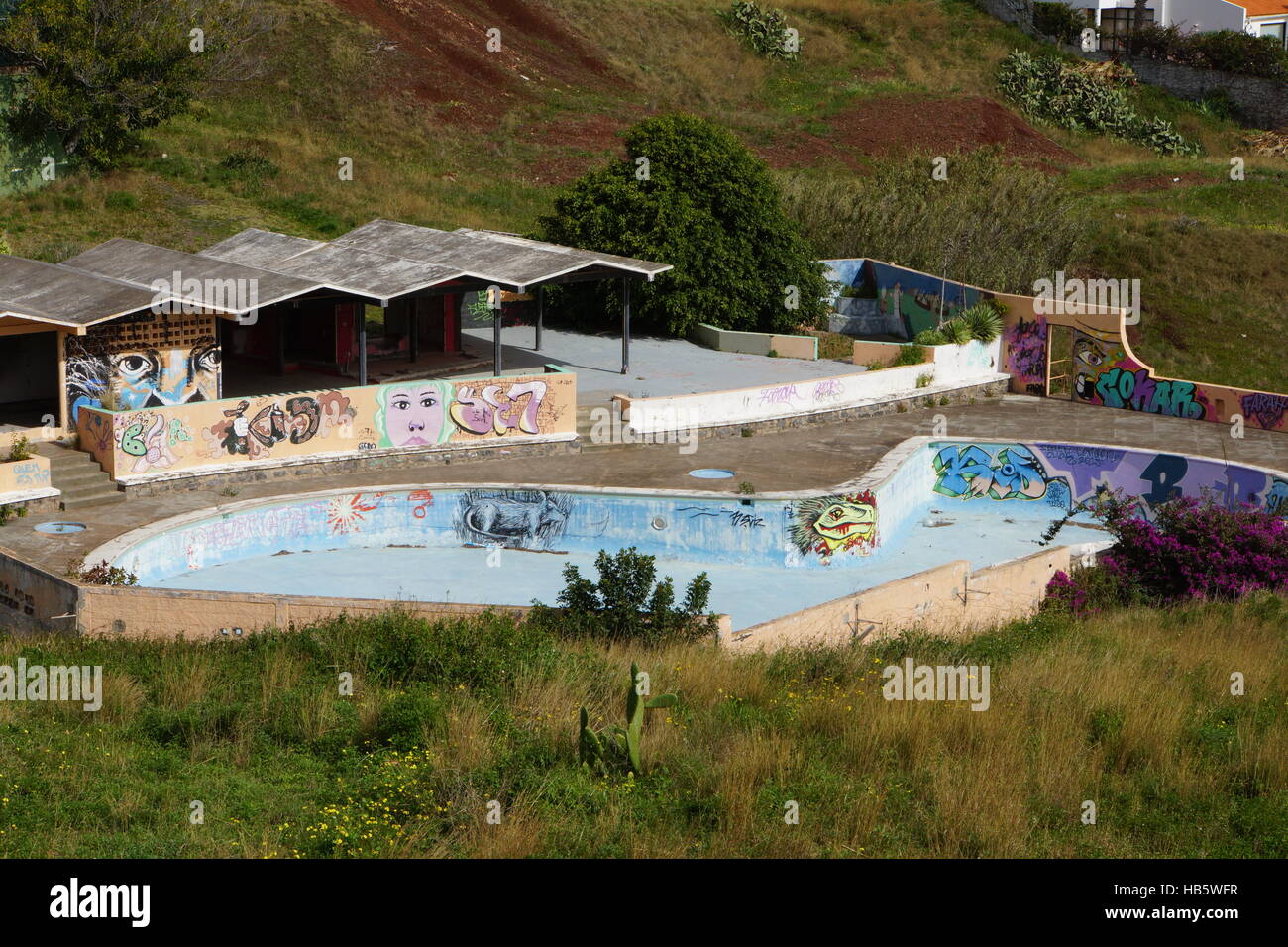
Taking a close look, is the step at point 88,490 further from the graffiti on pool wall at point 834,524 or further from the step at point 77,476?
the graffiti on pool wall at point 834,524

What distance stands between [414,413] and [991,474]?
37.3 feet

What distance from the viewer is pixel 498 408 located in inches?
1102

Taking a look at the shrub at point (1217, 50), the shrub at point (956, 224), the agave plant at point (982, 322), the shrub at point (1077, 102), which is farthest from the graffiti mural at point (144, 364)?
the shrub at point (1217, 50)

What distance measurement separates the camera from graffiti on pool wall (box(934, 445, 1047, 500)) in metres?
30.1

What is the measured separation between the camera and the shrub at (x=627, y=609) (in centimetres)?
1752

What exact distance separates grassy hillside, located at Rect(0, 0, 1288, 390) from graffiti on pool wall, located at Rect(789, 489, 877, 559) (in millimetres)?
19359

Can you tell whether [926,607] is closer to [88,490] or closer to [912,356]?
[88,490]

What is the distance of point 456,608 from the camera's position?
17.5 m


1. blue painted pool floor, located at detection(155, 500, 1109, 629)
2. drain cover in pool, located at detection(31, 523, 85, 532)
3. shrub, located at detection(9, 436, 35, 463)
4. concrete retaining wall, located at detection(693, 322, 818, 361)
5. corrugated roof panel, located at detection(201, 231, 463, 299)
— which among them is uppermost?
corrugated roof panel, located at detection(201, 231, 463, 299)

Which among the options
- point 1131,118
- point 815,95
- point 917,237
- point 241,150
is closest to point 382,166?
point 241,150

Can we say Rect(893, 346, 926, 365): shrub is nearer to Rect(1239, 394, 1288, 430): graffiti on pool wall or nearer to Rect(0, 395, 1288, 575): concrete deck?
Rect(0, 395, 1288, 575): concrete deck

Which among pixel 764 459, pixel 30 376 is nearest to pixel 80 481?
pixel 30 376

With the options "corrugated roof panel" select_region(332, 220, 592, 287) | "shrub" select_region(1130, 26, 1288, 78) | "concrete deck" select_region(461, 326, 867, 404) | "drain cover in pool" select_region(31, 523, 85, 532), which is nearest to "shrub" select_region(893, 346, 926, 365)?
"concrete deck" select_region(461, 326, 867, 404)

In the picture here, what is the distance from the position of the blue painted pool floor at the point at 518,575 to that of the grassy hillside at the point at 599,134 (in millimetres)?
18354
